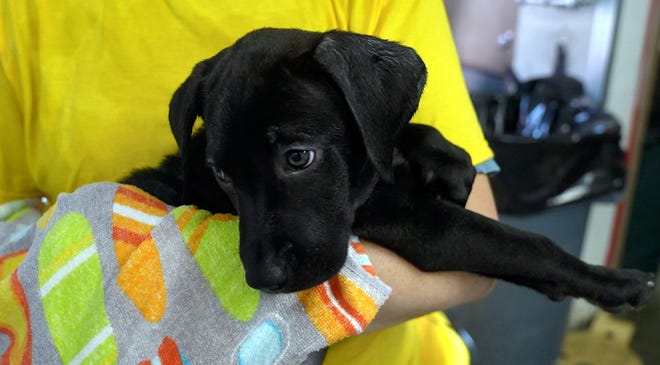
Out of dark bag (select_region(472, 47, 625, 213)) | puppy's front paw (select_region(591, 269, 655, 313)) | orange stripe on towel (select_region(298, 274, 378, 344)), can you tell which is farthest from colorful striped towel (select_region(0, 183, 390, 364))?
dark bag (select_region(472, 47, 625, 213))

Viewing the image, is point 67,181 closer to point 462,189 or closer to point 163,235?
point 163,235

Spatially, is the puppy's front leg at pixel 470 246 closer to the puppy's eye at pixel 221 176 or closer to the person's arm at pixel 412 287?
the person's arm at pixel 412 287

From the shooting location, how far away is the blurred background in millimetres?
1941

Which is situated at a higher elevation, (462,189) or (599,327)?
(462,189)

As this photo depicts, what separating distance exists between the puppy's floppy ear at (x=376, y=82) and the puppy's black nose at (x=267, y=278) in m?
0.18

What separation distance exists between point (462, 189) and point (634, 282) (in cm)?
28

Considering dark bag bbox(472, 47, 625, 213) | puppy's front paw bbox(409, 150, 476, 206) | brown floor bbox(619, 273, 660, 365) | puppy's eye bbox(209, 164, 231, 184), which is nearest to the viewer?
puppy's eye bbox(209, 164, 231, 184)

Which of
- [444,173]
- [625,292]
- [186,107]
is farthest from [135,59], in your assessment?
[625,292]

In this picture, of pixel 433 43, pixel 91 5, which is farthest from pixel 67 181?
pixel 433 43

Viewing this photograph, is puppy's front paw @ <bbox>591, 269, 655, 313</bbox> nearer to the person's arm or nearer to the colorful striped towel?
the person's arm

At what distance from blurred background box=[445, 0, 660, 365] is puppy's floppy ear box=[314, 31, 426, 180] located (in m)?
1.10

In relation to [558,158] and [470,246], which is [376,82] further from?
[558,158]

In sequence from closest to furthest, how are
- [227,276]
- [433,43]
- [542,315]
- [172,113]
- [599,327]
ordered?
[227,276], [172,113], [433,43], [542,315], [599,327]

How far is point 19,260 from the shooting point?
40.5 inches
